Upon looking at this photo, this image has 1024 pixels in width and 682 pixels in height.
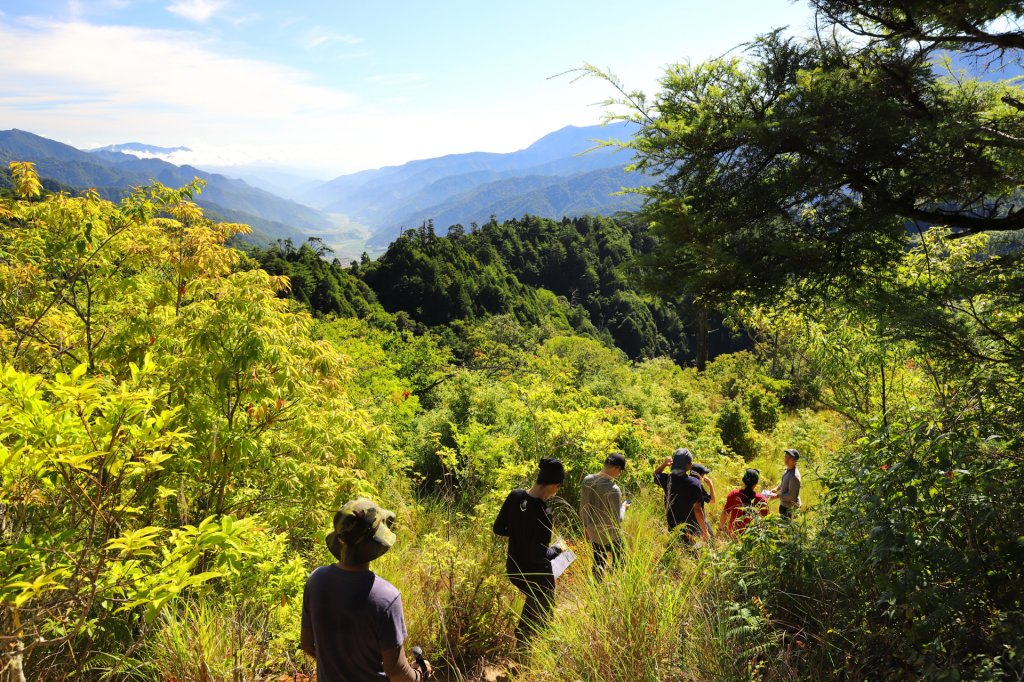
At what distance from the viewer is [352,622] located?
227cm

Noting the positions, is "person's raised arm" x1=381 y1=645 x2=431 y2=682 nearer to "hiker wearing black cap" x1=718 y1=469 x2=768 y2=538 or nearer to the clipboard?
the clipboard

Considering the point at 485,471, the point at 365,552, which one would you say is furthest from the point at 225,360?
the point at 485,471

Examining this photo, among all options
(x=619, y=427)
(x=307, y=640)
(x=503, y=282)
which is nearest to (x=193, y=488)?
(x=307, y=640)

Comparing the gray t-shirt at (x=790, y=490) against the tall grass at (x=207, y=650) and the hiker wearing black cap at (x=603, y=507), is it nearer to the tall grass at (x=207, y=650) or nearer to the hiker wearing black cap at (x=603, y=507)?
the hiker wearing black cap at (x=603, y=507)

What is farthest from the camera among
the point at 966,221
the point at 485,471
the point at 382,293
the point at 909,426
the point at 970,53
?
the point at 382,293

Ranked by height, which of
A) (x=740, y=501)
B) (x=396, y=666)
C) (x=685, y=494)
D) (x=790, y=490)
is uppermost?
(x=396, y=666)

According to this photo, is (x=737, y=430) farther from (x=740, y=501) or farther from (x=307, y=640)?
(x=307, y=640)

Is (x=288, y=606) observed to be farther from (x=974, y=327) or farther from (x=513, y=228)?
(x=513, y=228)

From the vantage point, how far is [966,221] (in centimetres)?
404

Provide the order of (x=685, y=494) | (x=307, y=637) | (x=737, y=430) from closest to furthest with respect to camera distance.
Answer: (x=307, y=637), (x=685, y=494), (x=737, y=430)

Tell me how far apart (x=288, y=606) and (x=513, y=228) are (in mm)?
87505

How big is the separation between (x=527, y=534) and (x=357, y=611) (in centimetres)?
158

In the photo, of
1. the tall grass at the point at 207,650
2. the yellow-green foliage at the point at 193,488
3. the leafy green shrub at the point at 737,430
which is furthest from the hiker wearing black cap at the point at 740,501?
the leafy green shrub at the point at 737,430

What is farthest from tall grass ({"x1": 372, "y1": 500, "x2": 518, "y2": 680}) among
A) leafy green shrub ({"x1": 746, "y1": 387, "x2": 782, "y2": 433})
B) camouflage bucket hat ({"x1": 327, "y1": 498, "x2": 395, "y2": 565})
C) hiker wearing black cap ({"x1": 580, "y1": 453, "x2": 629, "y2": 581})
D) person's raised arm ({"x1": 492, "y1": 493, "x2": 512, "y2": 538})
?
leafy green shrub ({"x1": 746, "y1": 387, "x2": 782, "y2": 433})
